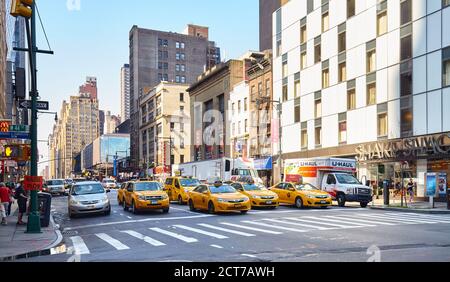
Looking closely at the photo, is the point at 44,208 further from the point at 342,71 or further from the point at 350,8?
the point at 350,8

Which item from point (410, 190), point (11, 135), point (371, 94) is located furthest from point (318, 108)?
point (11, 135)

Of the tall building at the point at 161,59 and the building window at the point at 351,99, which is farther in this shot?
the tall building at the point at 161,59

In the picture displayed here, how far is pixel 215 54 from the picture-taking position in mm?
150875

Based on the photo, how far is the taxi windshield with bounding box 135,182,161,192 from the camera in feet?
81.1

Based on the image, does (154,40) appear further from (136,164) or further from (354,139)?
(354,139)

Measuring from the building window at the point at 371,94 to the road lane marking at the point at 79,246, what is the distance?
1144 inches

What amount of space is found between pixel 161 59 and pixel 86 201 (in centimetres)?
11977

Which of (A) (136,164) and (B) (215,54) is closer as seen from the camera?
(A) (136,164)

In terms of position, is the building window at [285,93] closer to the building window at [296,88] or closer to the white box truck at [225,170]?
the building window at [296,88]

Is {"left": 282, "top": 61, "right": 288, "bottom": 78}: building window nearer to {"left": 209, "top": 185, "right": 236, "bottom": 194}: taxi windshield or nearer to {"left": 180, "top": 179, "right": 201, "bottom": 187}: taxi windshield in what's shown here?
{"left": 180, "top": 179, "right": 201, "bottom": 187}: taxi windshield

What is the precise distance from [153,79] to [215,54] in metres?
23.3

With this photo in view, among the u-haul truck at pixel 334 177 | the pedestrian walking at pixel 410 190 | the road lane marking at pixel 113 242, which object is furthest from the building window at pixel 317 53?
the road lane marking at pixel 113 242

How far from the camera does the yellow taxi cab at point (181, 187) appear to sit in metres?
29.7
